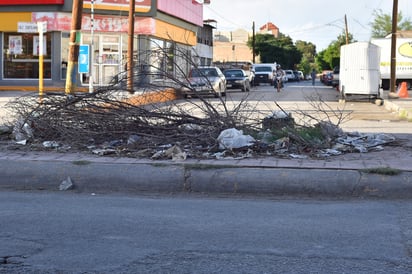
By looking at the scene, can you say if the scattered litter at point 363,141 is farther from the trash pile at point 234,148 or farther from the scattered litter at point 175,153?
the scattered litter at point 175,153

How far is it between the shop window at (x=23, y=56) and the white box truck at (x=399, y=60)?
24372 mm

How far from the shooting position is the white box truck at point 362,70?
2684 centimetres

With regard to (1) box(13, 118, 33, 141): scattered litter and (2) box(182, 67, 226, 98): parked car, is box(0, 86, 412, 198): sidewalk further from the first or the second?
(2) box(182, 67, 226, 98): parked car

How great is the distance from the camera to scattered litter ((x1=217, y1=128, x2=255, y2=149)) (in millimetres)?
9562

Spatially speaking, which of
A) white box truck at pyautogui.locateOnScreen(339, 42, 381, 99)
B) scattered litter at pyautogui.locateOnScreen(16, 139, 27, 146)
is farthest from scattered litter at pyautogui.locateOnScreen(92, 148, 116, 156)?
white box truck at pyautogui.locateOnScreen(339, 42, 381, 99)

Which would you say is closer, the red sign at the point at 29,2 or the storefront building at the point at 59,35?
the red sign at the point at 29,2

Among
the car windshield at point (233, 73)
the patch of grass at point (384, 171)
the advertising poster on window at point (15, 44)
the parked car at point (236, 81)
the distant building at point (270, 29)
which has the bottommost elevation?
the patch of grass at point (384, 171)

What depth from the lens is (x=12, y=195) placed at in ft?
26.8

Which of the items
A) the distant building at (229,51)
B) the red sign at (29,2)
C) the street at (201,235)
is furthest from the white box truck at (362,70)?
the distant building at (229,51)

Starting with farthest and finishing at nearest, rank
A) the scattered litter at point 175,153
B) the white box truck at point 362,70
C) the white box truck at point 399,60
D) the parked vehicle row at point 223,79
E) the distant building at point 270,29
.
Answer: the distant building at point 270,29
the white box truck at point 399,60
the white box truck at point 362,70
the parked vehicle row at point 223,79
the scattered litter at point 175,153

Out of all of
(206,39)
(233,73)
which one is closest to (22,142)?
(233,73)

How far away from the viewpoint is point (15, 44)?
34.7 meters

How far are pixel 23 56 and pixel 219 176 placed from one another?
2885 centimetres

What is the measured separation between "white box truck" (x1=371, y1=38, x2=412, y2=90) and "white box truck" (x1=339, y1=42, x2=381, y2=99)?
18457mm
